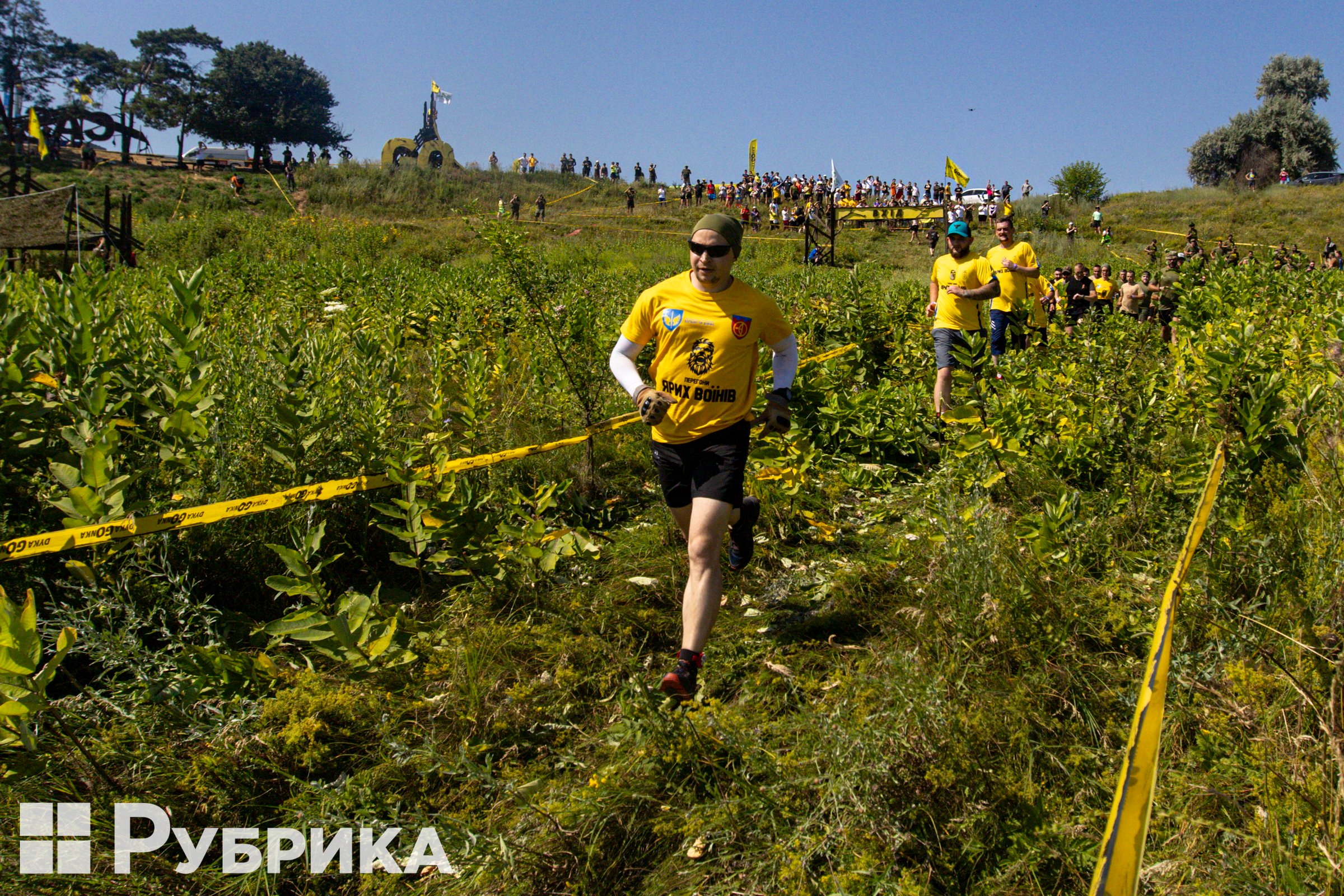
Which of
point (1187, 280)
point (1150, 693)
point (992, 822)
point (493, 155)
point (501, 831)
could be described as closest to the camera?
point (1150, 693)

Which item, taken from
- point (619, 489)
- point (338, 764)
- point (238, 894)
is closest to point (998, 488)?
point (619, 489)

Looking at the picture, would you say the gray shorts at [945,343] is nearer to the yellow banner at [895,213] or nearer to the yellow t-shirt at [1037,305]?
the yellow t-shirt at [1037,305]

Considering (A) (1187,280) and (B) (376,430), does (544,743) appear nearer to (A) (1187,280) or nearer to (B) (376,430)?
(B) (376,430)

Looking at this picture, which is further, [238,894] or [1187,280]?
[1187,280]

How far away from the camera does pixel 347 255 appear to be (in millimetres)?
23000

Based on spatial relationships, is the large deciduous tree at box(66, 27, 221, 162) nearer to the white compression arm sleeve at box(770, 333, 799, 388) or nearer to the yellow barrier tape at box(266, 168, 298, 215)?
the yellow barrier tape at box(266, 168, 298, 215)

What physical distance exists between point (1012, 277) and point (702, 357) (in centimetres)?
528

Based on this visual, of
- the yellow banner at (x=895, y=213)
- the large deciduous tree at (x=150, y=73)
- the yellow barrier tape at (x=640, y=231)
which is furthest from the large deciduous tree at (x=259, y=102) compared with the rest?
the yellow banner at (x=895, y=213)

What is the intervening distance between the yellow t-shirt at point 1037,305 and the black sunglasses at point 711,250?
4708 millimetres

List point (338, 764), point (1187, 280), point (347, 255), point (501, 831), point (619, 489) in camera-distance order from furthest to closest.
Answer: point (347, 255), point (1187, 280), point (619, 489), point (338, 764), point (501, 831)

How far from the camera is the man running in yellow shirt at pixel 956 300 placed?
6.59 m

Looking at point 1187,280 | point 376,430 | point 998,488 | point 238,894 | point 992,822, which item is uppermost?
point 1187,280

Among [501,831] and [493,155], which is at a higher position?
[493,155]

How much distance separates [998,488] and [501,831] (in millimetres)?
3297
